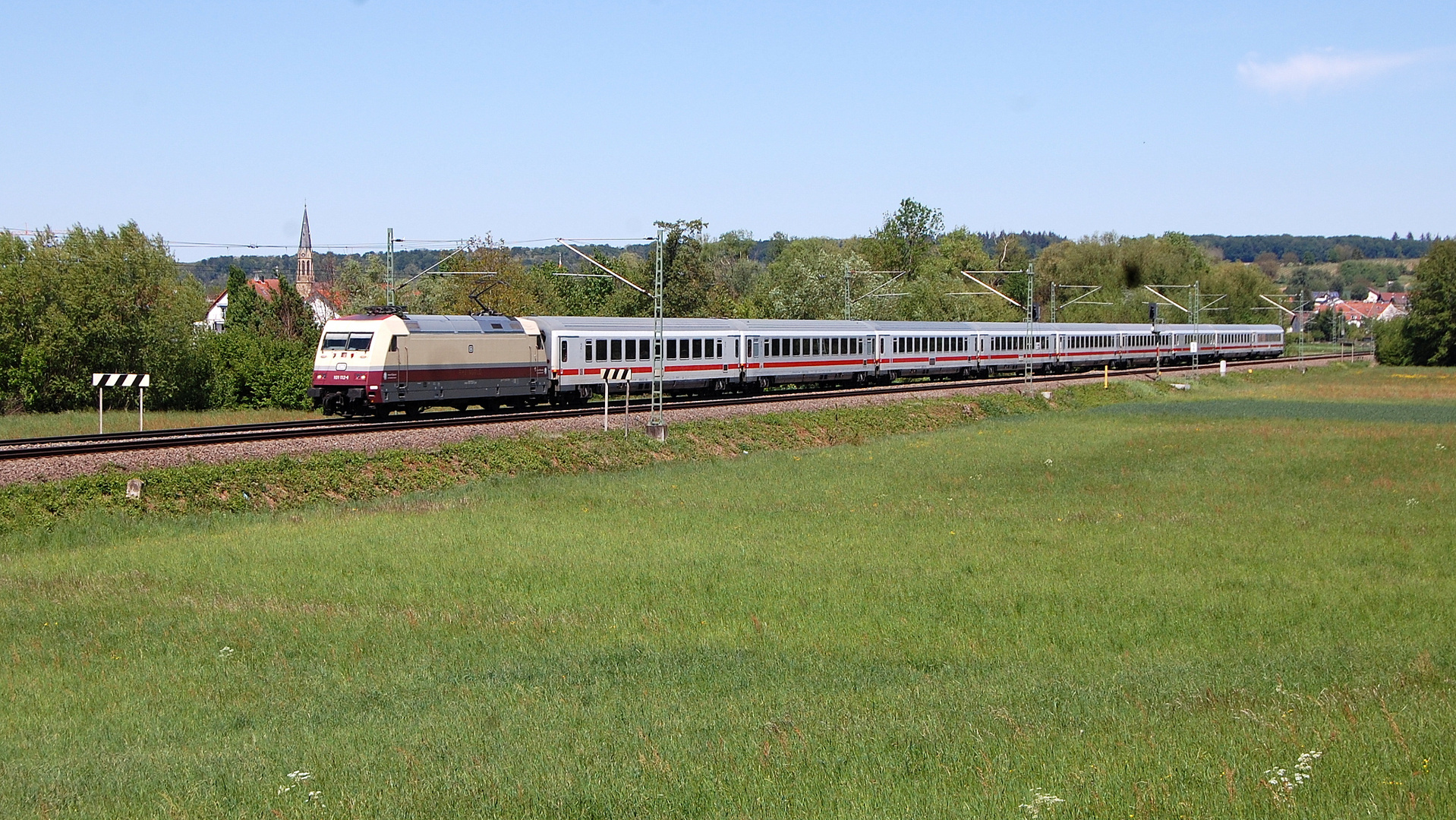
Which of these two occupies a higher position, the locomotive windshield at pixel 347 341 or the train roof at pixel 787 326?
the train roof at pixel 787 326

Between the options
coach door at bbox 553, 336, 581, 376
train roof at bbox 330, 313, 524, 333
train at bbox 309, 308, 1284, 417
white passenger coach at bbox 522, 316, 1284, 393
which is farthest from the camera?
white passenger coach at bbox 522, 316, 1284, 393

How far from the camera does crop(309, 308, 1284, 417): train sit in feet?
129

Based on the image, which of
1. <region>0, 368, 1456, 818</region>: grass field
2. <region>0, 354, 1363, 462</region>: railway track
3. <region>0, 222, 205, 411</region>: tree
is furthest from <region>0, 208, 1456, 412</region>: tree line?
<region>0, 368, 1456, 818</region>: grass field

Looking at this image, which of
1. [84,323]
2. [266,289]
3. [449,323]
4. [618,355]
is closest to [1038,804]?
[449,323]

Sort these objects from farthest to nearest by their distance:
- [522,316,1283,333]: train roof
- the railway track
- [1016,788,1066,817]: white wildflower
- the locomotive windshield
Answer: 1. [522,316,1283,333]: train roof
2. the locomotive windshield
3. the railway track
4. [1016,788,1066,817]: white wildflower

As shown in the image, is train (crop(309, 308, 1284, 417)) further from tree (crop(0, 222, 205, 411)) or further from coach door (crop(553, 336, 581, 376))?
tree (crop(0, 222, 205, 411))

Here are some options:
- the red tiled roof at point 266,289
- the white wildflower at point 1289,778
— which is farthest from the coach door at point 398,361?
the red tiled roof at point 266,289

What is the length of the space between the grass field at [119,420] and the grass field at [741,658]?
17617 millimetres

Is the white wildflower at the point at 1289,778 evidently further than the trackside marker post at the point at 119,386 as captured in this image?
No

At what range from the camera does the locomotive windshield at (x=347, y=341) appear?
3869 cm

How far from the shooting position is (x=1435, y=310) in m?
119

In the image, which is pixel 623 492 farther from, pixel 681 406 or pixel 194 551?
pixel 681 406

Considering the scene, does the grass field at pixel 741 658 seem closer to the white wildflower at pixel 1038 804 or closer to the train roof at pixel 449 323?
the white wildflower at pixel 1038 804

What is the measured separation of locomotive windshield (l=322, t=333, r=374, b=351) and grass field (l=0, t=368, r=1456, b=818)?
36.8 feet
